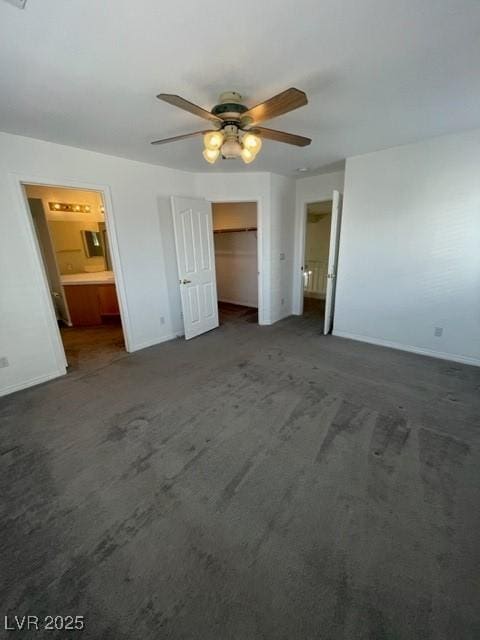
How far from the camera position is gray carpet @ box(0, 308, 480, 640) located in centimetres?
108

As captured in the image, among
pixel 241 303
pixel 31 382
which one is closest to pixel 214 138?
pixel 31 382

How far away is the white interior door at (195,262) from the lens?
12.1 feet

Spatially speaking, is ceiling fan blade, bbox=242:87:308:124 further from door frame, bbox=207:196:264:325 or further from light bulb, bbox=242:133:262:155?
door frame, bbox=207:196:264:325

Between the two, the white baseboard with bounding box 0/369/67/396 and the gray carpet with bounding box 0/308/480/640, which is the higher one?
the white baseboard with bounding box 0/369/67/396

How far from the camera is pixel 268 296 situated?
444cm

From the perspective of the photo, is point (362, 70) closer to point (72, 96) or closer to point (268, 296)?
point (72, 96)

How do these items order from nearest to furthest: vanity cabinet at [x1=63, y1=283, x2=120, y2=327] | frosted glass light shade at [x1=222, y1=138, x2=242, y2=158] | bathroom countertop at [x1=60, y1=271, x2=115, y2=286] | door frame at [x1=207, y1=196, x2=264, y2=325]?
frosted glass light shade at [x1=222, y1=138, x2=242, y2=158] < door frame at [x1=207, y1=196, x2=264, y2=325] < bathroom countertop at [x1=60, y1=271, x2=115, y2=286] < vanity cabinet at [x1=63, y1=283, x2=120, y2=327]

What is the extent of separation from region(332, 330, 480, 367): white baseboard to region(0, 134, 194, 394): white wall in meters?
2.76

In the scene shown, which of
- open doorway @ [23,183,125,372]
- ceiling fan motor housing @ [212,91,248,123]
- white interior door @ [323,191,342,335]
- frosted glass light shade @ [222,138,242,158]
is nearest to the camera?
ceiling fan motor housing @ [212,91,248,123]

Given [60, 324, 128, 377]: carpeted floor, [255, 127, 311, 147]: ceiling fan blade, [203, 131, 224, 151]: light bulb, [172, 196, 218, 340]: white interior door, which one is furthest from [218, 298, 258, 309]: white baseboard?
[203, 131, 224, 151]: light bulb

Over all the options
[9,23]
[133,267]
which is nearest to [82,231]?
[133,267]

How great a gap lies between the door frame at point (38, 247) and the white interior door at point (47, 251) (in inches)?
63.9

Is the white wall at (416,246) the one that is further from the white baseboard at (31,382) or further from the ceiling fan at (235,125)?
the white baseboard at (31,382)

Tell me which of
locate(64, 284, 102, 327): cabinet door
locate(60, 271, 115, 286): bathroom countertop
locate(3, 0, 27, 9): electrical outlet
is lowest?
locate(64, 284, 102, 327): cabinet door
